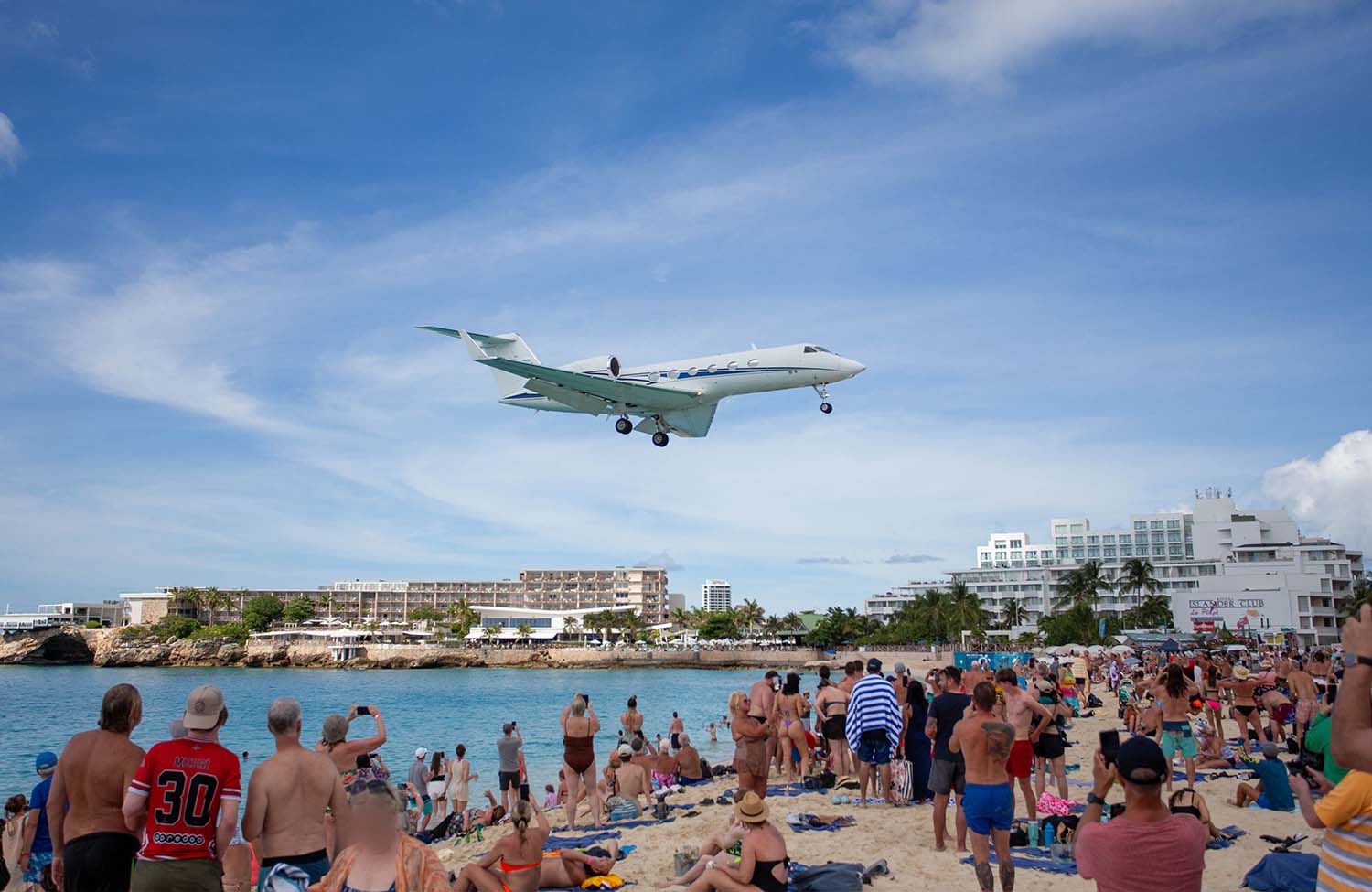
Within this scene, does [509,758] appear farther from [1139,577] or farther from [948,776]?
[1139,577]

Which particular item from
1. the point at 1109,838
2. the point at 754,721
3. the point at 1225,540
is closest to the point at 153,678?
the point at 754,721

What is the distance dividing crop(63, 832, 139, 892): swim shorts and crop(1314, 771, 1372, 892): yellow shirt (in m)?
5.63

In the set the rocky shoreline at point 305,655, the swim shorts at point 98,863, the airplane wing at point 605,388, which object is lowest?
the rocky shoreline at point 305,655

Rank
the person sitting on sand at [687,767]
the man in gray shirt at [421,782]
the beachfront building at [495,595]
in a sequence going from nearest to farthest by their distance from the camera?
the man in gray shirt at [421,782], the person sitting on sand at [687,767], the beachfront building at [495,595]

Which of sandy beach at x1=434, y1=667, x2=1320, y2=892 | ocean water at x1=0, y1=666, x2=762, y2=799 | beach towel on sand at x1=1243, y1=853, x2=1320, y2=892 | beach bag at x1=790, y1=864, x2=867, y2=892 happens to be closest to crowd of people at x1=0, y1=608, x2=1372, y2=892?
sandy beach at x1=434, y1=667, x2=1320, y2=892

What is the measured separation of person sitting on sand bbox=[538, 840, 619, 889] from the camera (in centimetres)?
812

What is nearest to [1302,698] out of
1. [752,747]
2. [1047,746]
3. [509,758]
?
[1047,746]

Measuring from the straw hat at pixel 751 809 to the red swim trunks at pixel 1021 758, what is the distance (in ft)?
12.1

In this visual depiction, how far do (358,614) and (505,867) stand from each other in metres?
160

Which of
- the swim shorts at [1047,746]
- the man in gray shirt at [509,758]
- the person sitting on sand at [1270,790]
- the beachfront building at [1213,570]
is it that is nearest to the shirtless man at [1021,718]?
the swim shorts at [1047,746]

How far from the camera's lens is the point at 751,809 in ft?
20.6

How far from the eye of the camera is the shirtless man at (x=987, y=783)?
261 inches

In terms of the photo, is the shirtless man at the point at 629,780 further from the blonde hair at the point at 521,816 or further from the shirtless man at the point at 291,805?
the shirtless man at the point at 291,805

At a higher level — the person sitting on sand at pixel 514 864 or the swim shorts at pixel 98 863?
the swim shorts at pixel 98 863
